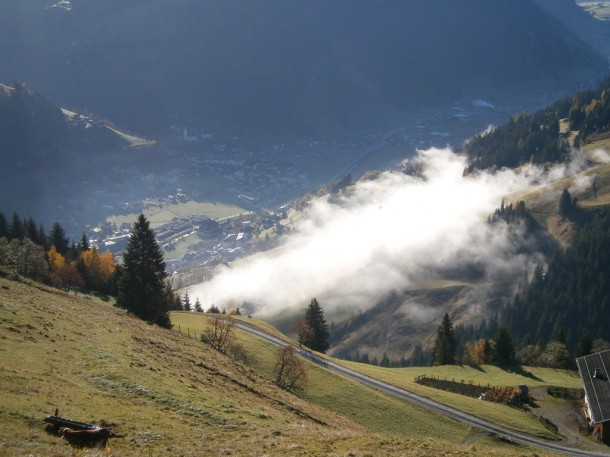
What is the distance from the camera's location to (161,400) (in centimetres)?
4184

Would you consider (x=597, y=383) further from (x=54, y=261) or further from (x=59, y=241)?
(x=59, y=241)

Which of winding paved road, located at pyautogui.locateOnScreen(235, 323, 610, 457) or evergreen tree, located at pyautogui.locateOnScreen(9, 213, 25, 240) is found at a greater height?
evergreen tree, located at pyautogui.locateOnScreen(9, 213, 25, 240)

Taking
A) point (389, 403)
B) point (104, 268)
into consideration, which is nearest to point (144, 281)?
point (389, 403)

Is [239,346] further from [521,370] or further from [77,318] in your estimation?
[521,370]

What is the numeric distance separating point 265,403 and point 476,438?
28671 millimetres

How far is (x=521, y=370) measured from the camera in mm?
113188

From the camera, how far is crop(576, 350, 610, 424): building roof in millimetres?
70875

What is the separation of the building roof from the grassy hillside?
1632 centimetres

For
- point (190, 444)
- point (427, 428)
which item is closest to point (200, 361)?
point (190, 444)

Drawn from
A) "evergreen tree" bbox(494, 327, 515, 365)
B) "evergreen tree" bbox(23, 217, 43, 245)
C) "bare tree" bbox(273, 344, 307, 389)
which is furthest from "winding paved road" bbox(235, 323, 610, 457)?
"evergreen tree" bbox(23, 217, 43, 245)

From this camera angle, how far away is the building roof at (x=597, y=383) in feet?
233

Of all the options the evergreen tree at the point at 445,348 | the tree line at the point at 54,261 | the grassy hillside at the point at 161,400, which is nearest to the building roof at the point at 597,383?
the grassy hillside at the point at 161,400

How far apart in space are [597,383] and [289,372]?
43972mm

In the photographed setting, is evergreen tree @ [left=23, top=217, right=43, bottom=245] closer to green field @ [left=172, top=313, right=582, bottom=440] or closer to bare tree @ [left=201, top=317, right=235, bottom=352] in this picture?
green field @ [left=172, top=313, right=582, bottom=440]
